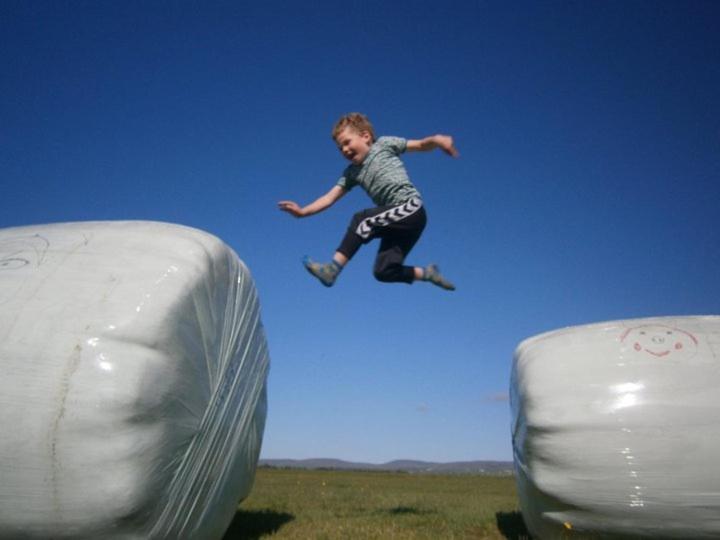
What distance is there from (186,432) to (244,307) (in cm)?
123

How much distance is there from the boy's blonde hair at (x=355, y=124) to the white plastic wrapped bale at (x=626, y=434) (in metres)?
2.65

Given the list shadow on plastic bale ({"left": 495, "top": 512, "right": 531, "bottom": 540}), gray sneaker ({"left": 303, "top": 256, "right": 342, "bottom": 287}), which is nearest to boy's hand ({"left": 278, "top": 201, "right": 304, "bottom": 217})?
gray sneaker ({"left": 303, "top": 256, "right": 342, "bottom": 287})

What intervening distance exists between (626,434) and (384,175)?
2.89 meters

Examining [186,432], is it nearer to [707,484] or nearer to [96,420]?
[96,420]

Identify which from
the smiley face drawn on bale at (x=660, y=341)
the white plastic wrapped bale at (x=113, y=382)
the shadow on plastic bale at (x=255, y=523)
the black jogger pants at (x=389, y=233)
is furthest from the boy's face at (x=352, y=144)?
the shadow on plastic bale at (x=255, y=523)

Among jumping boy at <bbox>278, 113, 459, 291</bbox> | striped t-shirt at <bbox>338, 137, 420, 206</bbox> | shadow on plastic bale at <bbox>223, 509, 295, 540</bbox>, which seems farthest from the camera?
striped t-shirt at <bbox>338, 137, 420, 206</bbox>

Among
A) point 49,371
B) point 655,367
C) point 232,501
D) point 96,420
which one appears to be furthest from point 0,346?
point 655,367

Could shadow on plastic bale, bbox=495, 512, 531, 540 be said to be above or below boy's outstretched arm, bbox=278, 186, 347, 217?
below

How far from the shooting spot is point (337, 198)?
6207 mm

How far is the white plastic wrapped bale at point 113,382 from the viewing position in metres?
3.14

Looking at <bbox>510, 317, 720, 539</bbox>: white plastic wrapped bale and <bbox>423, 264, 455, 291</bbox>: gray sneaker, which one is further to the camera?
<bbox>423, 264, 455, 291</bbox>: gray sneaker

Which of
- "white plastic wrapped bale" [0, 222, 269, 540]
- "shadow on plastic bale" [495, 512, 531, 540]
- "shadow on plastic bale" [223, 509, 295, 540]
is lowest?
"shadow on plastic bale" [223, 509, 295, 540]

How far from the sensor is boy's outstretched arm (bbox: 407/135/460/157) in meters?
5.72

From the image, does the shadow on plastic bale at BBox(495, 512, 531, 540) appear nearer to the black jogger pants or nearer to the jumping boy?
the jumping boy
